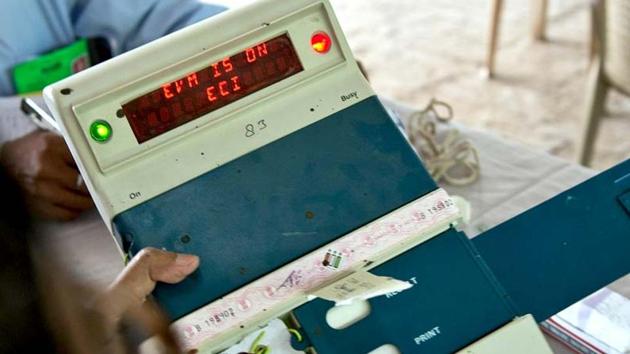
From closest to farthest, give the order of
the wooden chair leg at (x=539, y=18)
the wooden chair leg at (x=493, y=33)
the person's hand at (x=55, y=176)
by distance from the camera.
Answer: the person's hand at (x=55, y=176) < the wooden chair leg at (x=493, y=33) < the wooden chair leg at (x=539, y=18)

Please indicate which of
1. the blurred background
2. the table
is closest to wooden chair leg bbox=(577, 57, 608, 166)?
the blurred background

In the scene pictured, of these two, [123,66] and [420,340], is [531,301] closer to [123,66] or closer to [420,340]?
[420,340]

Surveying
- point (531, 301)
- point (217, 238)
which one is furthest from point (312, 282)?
point (531, 301)

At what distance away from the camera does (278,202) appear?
666mm

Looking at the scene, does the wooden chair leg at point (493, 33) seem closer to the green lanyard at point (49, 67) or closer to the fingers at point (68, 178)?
the green lanyard at point (49, 67)

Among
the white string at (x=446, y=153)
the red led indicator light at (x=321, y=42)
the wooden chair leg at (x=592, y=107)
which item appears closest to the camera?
the red led indicator light at (x=321, y=42)

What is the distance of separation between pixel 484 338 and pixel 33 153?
0.53 m

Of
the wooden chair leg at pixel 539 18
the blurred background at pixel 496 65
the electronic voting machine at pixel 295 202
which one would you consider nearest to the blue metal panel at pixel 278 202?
the electronic voting machine at pixel 295 202

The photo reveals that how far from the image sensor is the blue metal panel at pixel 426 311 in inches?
24.8

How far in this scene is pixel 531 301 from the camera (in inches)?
27.3

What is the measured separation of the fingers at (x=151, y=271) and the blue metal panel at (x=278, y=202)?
0.4 inches

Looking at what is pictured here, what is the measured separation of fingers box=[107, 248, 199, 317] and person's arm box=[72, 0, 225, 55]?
0.56m

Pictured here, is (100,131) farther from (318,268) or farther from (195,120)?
(318,268)

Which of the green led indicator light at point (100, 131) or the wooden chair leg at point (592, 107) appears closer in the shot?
the green led indicator light at point (100, 131)
